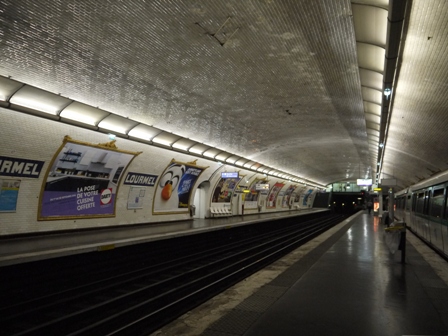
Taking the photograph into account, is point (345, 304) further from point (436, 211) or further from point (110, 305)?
point (436, 211)

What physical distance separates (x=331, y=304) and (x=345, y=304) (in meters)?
0.20

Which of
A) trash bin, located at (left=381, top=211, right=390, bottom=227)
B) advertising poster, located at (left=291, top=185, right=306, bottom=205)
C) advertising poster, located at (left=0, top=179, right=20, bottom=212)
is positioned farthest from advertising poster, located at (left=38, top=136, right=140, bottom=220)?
advertising poster, located at (left=291, top=185, right=306, bottom=205)

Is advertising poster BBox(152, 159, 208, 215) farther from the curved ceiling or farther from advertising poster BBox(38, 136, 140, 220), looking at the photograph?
the curved ceiling

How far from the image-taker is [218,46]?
6.52m

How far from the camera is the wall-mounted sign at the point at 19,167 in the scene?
8.43 m

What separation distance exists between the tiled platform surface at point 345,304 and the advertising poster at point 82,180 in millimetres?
6790

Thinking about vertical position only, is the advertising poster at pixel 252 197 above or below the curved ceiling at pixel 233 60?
below

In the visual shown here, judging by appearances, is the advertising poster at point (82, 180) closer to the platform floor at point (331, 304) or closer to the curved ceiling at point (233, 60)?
the curved ceiling at point (233, 60)

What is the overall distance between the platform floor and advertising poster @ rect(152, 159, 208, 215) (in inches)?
311

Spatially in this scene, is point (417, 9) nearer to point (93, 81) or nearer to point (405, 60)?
point (405, 60)

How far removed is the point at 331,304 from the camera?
5.03 m

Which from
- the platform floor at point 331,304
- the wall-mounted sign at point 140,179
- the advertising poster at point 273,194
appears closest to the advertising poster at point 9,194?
the wall-mounted sign at point 140,179

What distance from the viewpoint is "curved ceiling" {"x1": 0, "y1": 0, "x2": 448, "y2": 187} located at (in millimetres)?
5223

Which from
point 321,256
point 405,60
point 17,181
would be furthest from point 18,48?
point 321,256
